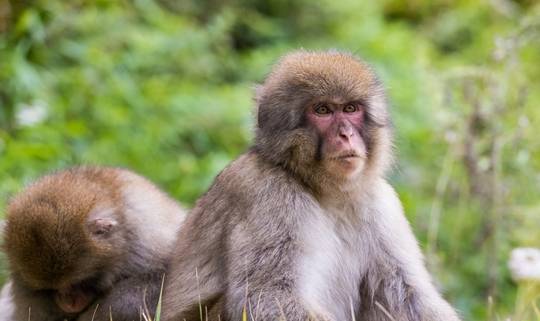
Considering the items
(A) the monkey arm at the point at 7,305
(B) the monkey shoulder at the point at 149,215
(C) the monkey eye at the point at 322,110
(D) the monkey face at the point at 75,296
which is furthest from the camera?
(A) the monkey arm at the point at 7,305

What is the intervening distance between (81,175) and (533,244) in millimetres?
4132

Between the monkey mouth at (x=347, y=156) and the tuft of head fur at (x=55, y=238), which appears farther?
the tuft of head fur at (x=55, y=238)

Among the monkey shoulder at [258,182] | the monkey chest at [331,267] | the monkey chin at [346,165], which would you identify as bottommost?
the monkey chest at [331,267]

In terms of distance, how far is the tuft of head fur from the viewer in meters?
5.49

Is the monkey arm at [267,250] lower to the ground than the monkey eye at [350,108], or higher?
lower

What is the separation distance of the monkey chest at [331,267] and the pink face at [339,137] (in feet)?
1.06

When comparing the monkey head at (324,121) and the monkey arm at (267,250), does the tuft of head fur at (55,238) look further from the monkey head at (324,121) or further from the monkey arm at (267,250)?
the monkey head at (324,121)

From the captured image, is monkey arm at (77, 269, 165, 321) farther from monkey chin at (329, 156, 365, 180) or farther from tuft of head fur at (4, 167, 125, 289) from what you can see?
monkey chin at (329, 156, 365, 180)

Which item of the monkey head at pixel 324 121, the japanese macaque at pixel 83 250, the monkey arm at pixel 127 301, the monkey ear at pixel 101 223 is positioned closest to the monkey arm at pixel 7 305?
the japanese macaque at pixel 83 250

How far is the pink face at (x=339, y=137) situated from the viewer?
5125mm

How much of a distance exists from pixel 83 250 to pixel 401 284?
1.74 m

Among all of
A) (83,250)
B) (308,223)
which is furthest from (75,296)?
(308,223)

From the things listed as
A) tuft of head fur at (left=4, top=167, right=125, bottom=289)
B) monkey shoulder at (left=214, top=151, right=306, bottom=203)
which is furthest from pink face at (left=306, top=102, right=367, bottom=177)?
tuft of head fur at (left=4, top=167, right=125, bottom=289)

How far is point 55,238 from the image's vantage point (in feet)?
18.0
